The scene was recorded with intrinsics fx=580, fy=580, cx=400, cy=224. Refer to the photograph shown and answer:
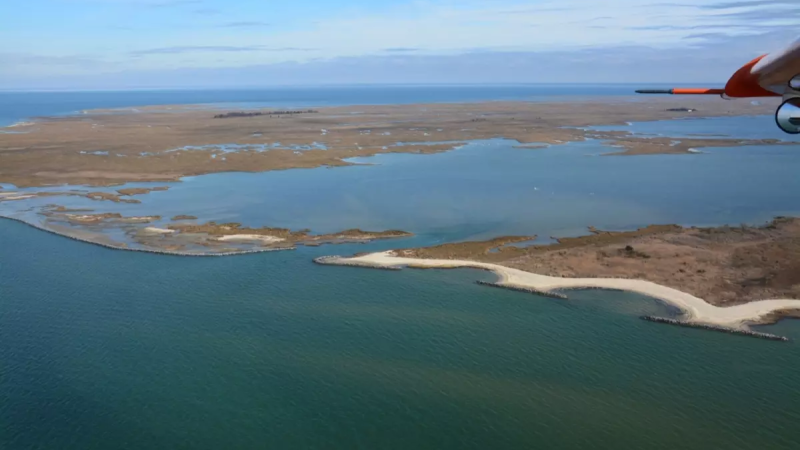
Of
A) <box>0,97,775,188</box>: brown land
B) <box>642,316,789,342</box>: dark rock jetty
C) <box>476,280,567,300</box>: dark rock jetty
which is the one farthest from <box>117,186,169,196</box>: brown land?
<box>642,316,789,342</box>: dark rock jetty

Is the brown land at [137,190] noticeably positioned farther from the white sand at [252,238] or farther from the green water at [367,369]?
the green water at [367,369]

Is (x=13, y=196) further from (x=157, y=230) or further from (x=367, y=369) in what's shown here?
(x=367, y=369)

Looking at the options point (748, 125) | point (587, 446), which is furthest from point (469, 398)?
point (748, 125)

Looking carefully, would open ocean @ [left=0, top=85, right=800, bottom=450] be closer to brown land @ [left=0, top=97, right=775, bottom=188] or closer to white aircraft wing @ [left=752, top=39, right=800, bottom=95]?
white aircraft wing @ [left=752, top=39, right=800, bottom=95]

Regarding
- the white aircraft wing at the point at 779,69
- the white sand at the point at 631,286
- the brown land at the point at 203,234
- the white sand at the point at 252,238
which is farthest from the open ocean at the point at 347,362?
the white aircraft wing at the point at 779,69

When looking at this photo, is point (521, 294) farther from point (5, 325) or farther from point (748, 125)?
point (748, 125)

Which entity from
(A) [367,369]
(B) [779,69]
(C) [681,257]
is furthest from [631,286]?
(B) [779,69]
